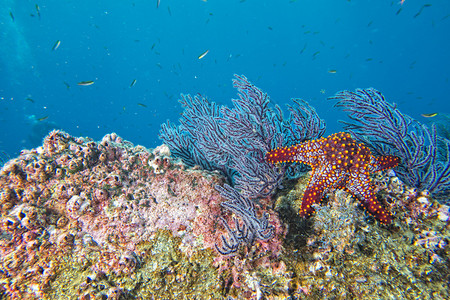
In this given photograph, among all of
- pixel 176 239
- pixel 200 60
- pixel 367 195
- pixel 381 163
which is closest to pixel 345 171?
pixel 367 195

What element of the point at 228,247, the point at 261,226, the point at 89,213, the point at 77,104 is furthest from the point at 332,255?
the point at 77,104

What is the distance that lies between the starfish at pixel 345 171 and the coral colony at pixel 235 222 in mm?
13

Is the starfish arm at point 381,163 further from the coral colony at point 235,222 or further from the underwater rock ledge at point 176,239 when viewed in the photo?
the underwater rock ledge at point 176,239

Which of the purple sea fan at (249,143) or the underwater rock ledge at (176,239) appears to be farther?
the purple sea fan at (249,143)

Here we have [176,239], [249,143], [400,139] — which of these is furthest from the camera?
[249,143]

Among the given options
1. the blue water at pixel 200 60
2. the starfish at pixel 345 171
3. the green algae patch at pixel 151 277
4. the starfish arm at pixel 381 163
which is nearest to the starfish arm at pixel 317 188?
the starfish at pixel 345 171

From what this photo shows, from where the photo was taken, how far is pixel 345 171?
2619 millimetres

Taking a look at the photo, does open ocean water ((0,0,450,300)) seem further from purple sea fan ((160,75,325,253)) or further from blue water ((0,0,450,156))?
blue water ((0,0,450,156))

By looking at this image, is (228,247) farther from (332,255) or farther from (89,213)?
(89,213)

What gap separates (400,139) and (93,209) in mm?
4677

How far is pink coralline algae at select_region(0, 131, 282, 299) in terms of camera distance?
8.31 feet

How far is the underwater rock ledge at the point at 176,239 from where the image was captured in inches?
86.9

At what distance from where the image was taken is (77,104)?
90250 mm

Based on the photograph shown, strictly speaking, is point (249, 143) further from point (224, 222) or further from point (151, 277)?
point (151, 277)
